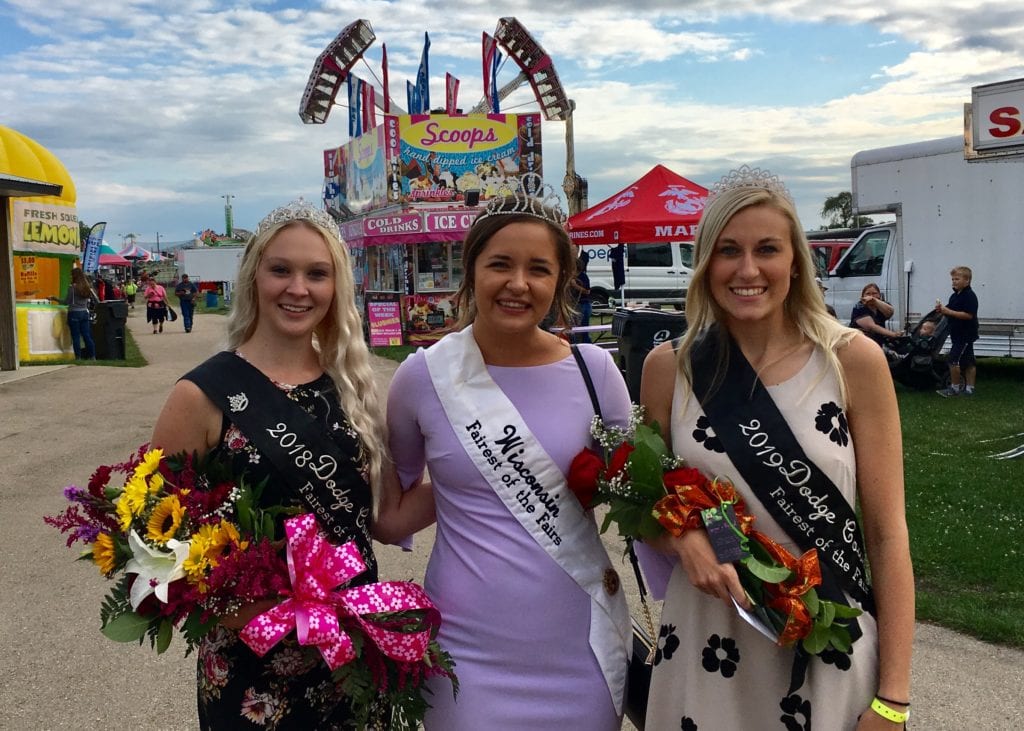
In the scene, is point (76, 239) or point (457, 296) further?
point (76, 239)

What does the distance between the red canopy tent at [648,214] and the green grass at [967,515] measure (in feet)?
12.8

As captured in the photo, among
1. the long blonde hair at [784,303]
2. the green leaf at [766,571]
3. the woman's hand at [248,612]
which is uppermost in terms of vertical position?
the long blonde hair at [784,303]

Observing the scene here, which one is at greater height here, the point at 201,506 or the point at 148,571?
the point at 201,506

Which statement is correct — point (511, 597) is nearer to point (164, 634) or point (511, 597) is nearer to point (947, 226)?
point (164, 634)

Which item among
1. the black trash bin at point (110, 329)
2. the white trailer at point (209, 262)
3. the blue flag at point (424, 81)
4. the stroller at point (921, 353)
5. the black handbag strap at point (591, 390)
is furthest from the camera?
the white trailer at point (209, 262)


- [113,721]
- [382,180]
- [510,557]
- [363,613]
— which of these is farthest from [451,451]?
[382,180]

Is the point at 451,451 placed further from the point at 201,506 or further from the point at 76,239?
the point at 76,239

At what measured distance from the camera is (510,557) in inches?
74.2

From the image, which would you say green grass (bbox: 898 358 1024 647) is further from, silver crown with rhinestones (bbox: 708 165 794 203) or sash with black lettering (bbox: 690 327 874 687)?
silver crown with rhinestones (bbox: 708 165 794 203)

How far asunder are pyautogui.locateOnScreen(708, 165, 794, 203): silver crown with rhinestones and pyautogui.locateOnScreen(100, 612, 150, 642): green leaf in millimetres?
1546

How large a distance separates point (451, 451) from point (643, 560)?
539 mm

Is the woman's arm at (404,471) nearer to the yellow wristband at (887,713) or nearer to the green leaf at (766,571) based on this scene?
the green leaf at (766,571)

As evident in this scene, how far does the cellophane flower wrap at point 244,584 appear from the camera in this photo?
166cm

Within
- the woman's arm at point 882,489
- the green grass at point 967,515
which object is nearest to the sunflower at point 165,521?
the woman's arm at point 882,489
